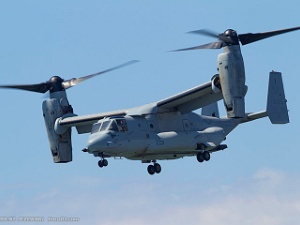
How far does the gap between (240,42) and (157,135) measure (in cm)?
565

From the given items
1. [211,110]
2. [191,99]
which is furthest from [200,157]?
[211,110]

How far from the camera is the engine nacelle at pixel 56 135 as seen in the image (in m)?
58.5

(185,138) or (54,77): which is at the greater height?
(54,77)

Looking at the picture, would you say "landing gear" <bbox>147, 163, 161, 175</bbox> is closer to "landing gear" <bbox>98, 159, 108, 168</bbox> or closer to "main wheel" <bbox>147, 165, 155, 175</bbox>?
"main wheel" <bbox>147, 165, 155, 175</bbox>

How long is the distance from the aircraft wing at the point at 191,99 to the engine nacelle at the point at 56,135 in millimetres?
5951

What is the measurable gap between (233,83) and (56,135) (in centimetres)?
1114

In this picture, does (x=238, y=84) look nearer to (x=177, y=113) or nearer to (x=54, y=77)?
(x=177, y=113)

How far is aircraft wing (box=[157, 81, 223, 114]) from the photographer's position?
176ft

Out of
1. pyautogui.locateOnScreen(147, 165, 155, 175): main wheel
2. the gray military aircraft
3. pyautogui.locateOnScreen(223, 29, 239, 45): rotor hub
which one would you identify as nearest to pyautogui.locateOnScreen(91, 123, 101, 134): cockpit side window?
the gray military aircraft

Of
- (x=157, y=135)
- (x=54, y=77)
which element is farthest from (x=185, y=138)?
(x=54, y=77)

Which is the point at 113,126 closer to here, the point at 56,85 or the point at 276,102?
the point at 276,102

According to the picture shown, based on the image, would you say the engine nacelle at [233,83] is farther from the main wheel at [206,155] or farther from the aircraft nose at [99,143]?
the aircraft nose at [99,143]

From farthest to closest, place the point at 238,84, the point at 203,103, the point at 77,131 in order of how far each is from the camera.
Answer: the point at 77,131 < the point at 203,103 < the point at 238,84

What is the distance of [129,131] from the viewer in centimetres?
5328
